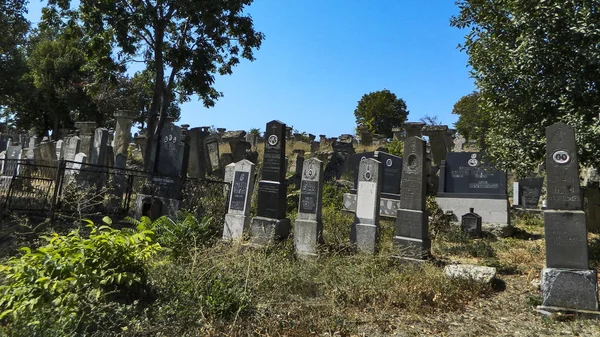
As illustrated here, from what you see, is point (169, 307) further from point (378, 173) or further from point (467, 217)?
point (467, 217)

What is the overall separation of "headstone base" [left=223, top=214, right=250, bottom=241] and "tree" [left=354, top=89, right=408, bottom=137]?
38910 millimetres

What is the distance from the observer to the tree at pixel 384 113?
4647 cm

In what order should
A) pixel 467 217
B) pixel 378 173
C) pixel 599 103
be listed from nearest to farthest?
pixel 599 103
pixel 378 173
pixel 467 217

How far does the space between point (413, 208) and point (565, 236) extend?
9.31 feet

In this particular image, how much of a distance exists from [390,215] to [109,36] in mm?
11791

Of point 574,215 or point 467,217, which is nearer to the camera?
point 574,215

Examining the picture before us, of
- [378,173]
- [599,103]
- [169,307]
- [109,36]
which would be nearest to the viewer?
[169,307]

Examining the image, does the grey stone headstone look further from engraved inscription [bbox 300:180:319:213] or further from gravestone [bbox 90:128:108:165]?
gravestone [bbox 90:128:108:165]

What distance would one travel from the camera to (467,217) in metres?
11.3

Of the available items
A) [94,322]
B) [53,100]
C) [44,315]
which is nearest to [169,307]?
[94,322]

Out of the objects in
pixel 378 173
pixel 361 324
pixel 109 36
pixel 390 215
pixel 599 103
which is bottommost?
pixel 361 324

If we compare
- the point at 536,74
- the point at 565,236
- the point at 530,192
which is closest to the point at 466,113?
the point at 530,192

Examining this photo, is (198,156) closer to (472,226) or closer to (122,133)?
(122,133)

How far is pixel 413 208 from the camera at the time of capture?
7723 millimetres
